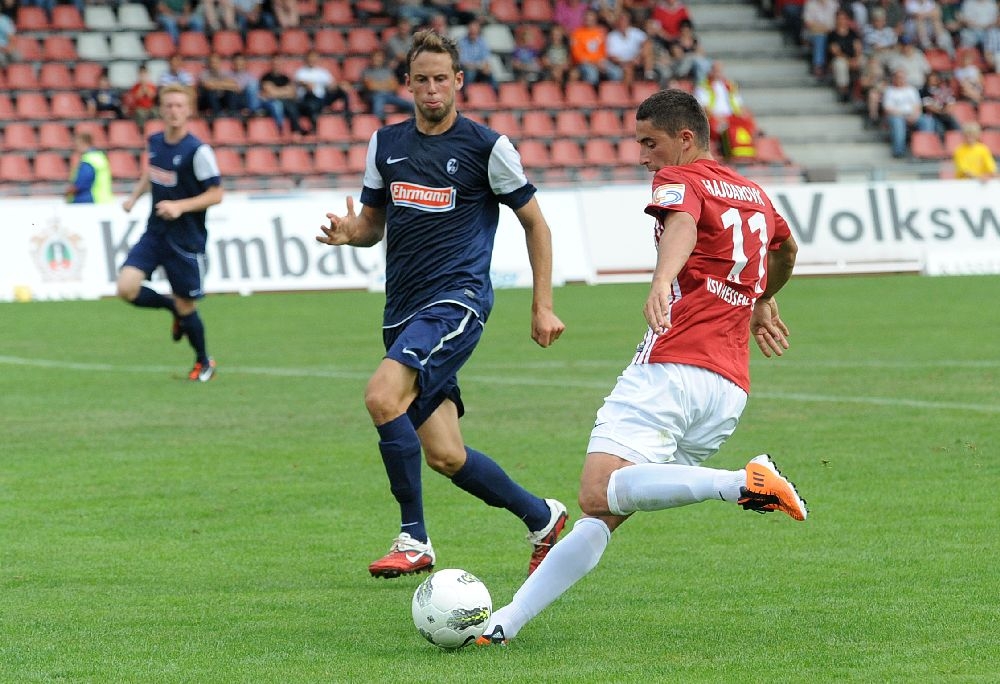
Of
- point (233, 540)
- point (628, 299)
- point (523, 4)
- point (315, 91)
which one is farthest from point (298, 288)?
point (233, 540)

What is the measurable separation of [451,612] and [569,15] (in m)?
26.3

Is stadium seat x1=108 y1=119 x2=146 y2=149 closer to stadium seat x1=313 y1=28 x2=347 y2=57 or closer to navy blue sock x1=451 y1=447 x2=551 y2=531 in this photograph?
A: stadium seat x1=313 y1=28 x2=347 y2=57

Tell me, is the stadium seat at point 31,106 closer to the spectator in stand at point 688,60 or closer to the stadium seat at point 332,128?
the stadium seat at point 332,128

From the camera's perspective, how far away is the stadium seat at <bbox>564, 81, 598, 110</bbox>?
29.3 metres

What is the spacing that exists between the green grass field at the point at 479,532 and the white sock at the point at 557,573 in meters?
0.12

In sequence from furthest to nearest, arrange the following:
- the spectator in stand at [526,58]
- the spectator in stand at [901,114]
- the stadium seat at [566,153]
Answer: the spectator in stand at [901,114], the spectator in stand at [526,58], the stadium seat at [566,153]

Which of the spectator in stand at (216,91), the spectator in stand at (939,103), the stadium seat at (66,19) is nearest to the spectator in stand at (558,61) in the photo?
the spectator in stand at (216,91)

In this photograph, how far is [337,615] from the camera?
578 cm

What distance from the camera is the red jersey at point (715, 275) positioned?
5352 mm

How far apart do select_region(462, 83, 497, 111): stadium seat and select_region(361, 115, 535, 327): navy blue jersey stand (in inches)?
853

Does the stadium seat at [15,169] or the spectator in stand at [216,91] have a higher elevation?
the spectator in stand at [216,91]

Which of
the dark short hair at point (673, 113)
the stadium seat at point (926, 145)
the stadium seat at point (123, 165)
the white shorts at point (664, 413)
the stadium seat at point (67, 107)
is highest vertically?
the dark short hair at point (673, 113)

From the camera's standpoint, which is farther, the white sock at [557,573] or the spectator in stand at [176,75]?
the spectator in stand at [176,75]

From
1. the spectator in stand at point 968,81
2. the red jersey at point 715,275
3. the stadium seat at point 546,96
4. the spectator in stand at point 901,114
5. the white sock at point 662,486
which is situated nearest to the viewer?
the white sock at point 662,486
